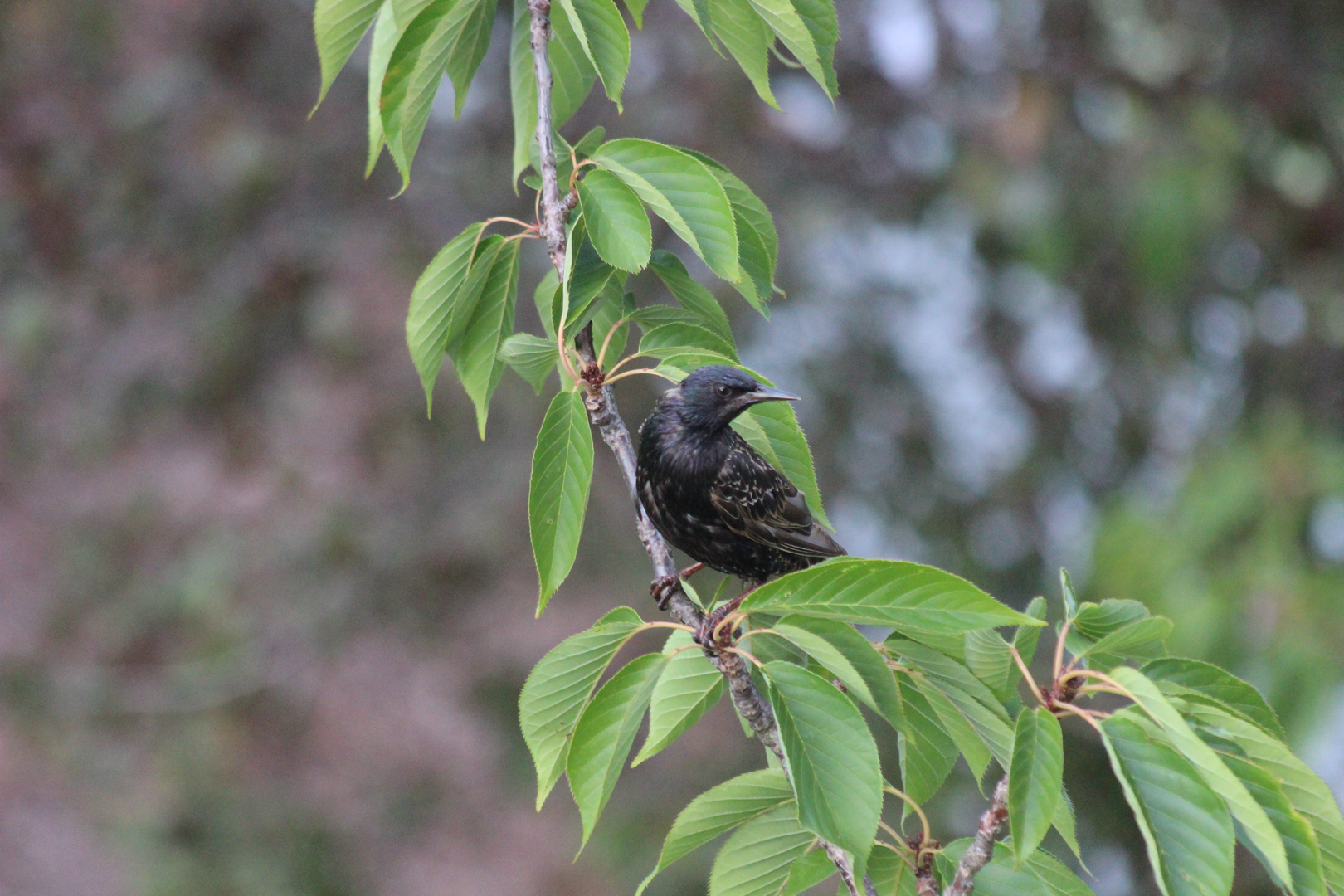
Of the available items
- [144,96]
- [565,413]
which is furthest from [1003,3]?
[565,413]

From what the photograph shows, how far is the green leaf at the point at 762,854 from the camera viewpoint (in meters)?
1.44

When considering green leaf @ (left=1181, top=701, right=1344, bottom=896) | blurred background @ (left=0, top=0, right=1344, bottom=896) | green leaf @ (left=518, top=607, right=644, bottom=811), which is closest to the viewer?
green leaf @ (left=1181, top=701, right=1344, bottom=896)

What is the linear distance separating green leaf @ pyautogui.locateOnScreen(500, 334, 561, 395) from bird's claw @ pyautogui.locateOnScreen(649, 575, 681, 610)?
32cm

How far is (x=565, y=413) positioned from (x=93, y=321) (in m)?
7.08

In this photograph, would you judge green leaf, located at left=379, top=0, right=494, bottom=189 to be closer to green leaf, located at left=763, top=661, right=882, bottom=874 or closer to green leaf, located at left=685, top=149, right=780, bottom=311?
green leaf, located at left=685, top=149, right=780, bottom=311

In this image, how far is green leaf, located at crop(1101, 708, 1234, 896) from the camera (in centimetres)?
105

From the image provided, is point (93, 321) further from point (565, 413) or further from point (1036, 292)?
point (565, 413)

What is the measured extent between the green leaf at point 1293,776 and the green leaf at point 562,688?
59 cm

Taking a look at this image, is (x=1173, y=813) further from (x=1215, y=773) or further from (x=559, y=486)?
(x=559, y=486)

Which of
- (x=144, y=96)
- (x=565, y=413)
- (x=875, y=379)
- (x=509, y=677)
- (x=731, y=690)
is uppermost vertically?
(x=144, y=96)

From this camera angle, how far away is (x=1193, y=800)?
1079mm

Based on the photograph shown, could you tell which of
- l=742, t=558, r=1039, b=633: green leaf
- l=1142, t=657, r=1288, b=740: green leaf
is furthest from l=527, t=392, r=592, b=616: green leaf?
l=1142, t=657, r=1288, b=740: green leaf

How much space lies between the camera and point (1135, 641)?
1219mm

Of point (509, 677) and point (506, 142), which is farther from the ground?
point (506, 142)
